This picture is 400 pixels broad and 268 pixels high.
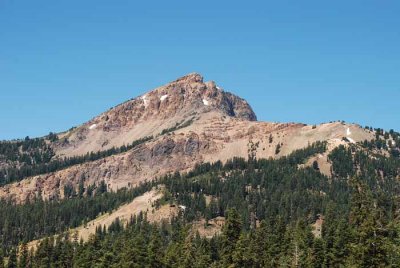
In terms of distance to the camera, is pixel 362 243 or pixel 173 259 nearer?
pixel 362 243

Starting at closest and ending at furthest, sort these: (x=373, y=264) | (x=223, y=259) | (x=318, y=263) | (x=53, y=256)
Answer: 1. (x=373, y=264)
2. (x=223, y=259)
3. (x=318, y=263)
4. (x=53, y=256)

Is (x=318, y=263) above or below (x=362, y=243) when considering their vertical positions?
below

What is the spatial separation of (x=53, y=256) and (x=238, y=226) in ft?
285

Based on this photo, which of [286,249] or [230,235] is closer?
[230,235]

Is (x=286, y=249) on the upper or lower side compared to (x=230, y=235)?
lower

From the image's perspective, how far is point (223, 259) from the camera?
281 ft

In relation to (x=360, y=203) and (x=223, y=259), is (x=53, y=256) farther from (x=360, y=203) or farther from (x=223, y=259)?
(x=360, y=203)

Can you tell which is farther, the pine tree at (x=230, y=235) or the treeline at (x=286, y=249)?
the pine tree at (x=230, y=235)

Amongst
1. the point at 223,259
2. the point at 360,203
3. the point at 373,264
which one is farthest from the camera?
the point at 360,203

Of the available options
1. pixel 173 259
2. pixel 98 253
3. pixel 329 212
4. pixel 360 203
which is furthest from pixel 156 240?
pixel 329 212

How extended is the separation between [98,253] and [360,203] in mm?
Result: 57446

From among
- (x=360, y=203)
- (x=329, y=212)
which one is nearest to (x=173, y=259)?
(x=360, y=203)

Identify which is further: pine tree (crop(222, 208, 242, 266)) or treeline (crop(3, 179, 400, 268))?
pine tree (crop(222, 208, 242, 266))

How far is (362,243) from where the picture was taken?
219ft
